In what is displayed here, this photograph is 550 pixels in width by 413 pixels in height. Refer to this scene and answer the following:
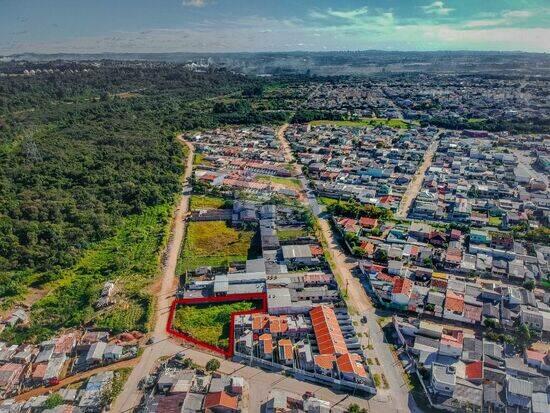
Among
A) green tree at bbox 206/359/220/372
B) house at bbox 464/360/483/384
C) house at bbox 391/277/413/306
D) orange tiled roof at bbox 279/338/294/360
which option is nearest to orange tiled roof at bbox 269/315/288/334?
orange tiled roof at bbox 279/338/294/360

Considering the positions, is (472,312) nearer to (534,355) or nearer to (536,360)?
(534,355)

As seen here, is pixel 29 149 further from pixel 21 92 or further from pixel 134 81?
pixel 134 81

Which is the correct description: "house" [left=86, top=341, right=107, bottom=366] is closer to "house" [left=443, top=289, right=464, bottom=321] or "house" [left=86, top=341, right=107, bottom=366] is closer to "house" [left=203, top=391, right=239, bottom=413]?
"house" [left=203, top=391, right=239, bottom=413]

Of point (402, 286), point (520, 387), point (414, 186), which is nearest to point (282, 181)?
point (414, 186)

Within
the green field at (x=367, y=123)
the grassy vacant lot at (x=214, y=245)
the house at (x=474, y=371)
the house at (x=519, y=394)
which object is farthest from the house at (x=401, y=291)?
the green field at (x=367, y=123)

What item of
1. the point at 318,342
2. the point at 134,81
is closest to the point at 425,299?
the point at 318,342
